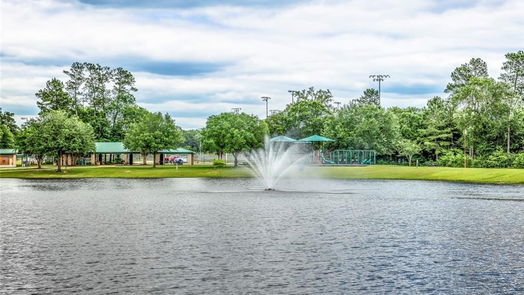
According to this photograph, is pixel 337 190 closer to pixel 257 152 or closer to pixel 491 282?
pixel 491 282

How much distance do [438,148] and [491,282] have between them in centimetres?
9178

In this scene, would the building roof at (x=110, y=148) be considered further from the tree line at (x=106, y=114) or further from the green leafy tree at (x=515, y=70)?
the green leafy tree at (x=515, y=70)

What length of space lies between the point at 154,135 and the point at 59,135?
18.5 m

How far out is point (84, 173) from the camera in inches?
3816

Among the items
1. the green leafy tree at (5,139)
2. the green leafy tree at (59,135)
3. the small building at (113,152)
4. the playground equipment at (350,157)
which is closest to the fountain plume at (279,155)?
the playground equipment at (350,157)

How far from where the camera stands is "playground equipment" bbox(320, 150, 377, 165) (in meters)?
102

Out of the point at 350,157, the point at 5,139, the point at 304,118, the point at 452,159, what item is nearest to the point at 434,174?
the point at 452,159

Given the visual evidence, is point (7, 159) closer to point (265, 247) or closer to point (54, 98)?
point (54, 98)

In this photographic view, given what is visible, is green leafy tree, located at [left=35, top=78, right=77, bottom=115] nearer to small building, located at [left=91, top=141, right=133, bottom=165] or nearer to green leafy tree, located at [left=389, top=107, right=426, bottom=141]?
small building, located at [left=91, top=141, right=133, bottom=165]

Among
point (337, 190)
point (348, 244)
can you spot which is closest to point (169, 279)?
point (348, 244)

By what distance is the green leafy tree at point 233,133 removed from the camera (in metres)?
106

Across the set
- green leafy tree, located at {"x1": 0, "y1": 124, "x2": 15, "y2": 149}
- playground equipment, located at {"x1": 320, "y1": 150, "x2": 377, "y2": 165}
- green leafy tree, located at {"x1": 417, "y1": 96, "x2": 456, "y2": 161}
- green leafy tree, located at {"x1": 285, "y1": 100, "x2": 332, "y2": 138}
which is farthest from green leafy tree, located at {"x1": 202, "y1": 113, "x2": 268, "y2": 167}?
green leafy tree, located at {"x1": 0, "y1": 124, "x2": 15, "y2": 149}

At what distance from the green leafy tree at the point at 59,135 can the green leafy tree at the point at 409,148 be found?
58027 mm

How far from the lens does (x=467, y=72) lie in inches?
5108
